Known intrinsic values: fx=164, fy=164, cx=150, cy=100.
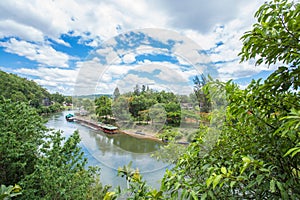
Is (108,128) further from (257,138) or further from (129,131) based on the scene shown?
(257,138)

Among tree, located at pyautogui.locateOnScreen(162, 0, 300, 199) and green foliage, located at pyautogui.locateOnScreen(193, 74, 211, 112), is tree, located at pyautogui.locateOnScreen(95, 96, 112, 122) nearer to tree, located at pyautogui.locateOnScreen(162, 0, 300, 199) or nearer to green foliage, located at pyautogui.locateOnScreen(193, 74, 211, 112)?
green foliage, located at pyautogui.locateOnScreen(193, 74, 211, 112)

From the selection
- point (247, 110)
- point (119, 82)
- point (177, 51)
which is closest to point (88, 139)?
point (119, 82)

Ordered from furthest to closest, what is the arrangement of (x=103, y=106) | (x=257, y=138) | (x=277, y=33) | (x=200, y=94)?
1. (x=103, y=106)
2. (x=200, y=94)
3. (x=257, y=138)
4. (x=277, y=33)

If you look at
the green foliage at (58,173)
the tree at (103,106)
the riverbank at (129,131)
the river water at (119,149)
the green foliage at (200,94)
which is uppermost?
the green foliage at (200,94)

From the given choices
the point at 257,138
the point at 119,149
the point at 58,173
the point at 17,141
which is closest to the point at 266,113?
the point at 257,138

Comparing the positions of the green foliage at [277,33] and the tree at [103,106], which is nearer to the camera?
→ the green foliage at [277,33]

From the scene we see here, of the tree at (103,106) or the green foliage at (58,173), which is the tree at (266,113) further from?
the green foliage at (58,173)

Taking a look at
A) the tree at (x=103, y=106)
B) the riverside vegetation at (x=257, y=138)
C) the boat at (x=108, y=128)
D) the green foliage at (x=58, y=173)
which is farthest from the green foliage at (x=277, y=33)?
the green foliage at (x=58, y=173)

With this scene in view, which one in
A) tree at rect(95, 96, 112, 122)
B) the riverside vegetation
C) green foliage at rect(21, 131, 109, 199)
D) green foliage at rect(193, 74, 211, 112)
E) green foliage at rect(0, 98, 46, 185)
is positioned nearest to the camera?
the riverside vegetation

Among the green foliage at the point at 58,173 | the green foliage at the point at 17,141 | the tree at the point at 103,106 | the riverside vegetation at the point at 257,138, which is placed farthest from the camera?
the green foliage at the point at 17,141

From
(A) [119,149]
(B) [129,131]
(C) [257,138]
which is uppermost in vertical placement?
(C) [257,138]

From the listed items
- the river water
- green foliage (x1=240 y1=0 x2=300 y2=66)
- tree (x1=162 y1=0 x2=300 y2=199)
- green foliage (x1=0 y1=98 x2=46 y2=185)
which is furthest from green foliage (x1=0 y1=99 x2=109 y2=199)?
green foliage (x1=240 y1=0 x2=300 y2=66)

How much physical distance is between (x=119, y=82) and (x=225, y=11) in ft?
3.98

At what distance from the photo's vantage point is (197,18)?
161 cm
